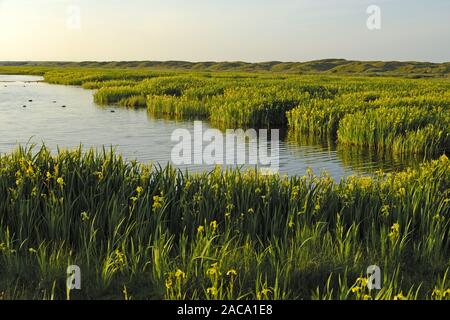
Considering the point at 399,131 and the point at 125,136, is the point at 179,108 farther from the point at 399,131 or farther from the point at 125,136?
the point at 399,131

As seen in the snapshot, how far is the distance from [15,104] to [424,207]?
1423 inches

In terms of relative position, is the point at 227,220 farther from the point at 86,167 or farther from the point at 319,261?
the point at 86,167

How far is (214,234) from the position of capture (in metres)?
7.91
